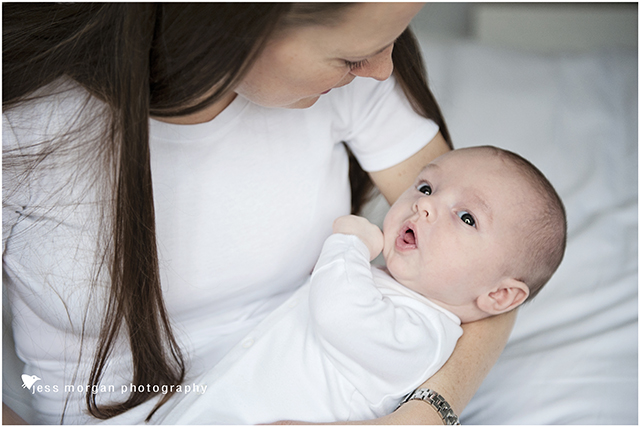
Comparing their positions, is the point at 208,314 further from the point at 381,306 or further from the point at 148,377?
the point at 381,306

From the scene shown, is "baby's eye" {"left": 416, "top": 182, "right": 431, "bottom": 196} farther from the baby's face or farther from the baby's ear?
the baby's ear

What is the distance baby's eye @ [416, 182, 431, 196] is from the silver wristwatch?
361 millimetres

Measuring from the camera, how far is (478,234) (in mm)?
982

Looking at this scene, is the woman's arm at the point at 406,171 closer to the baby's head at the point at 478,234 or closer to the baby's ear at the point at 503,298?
the baby's head at the point at 478,234

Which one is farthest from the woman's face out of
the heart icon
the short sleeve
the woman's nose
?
the heart icon

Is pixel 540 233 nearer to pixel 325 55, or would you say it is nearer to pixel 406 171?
pixel 406 171

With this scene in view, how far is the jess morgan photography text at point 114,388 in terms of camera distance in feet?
3.10

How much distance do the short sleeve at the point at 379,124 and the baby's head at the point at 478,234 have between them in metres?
0.11

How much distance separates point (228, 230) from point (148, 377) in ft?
0.93

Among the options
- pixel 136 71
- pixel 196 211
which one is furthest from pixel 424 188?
pixel 136 71

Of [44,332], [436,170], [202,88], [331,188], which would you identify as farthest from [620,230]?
[44,332]

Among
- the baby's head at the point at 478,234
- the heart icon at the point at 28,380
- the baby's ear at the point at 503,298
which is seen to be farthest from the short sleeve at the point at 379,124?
the heart icon at the point at 28,380

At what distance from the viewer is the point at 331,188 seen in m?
1.09

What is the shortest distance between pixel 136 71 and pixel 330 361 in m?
0.55
